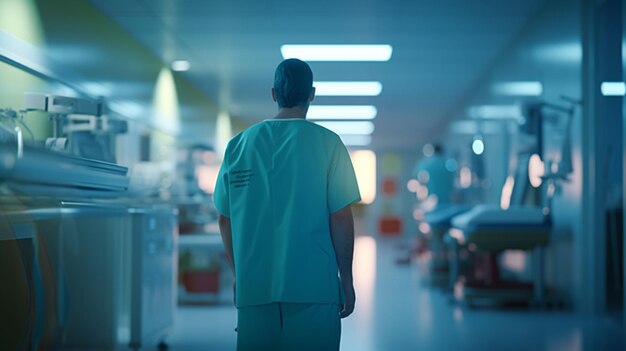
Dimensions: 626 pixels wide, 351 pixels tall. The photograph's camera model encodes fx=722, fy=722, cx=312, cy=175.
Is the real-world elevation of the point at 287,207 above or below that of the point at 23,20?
below

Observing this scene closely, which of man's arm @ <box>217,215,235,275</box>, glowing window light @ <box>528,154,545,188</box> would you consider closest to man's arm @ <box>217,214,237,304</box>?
man's arm @ <box>217,215,235,275</box>

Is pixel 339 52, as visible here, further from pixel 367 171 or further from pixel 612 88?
pixel 367 171

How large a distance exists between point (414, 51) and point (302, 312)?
627 centimetres

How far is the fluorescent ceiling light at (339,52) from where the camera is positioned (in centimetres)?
783

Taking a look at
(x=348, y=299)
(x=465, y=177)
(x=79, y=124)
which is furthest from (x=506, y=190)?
(x=348, y=299)

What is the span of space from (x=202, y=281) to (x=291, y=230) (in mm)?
4841

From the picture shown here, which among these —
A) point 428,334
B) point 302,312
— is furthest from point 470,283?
point 302,312

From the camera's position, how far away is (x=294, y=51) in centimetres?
801

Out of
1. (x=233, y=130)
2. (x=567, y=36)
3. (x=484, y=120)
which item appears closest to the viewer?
(x=567, y=36)

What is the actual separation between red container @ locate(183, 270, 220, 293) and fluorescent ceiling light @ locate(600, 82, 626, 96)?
12.5 feet

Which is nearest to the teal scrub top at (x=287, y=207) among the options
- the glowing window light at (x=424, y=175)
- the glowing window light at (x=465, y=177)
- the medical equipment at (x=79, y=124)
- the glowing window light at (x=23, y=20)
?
the medical equipment at (x=79, y=124)

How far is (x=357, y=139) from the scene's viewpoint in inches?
725

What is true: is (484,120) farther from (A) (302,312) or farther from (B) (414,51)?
(A) (302,312)

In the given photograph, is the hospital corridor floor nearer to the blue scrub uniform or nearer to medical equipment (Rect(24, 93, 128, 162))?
medical equipment (Rect(24, 93, 128, 162))
